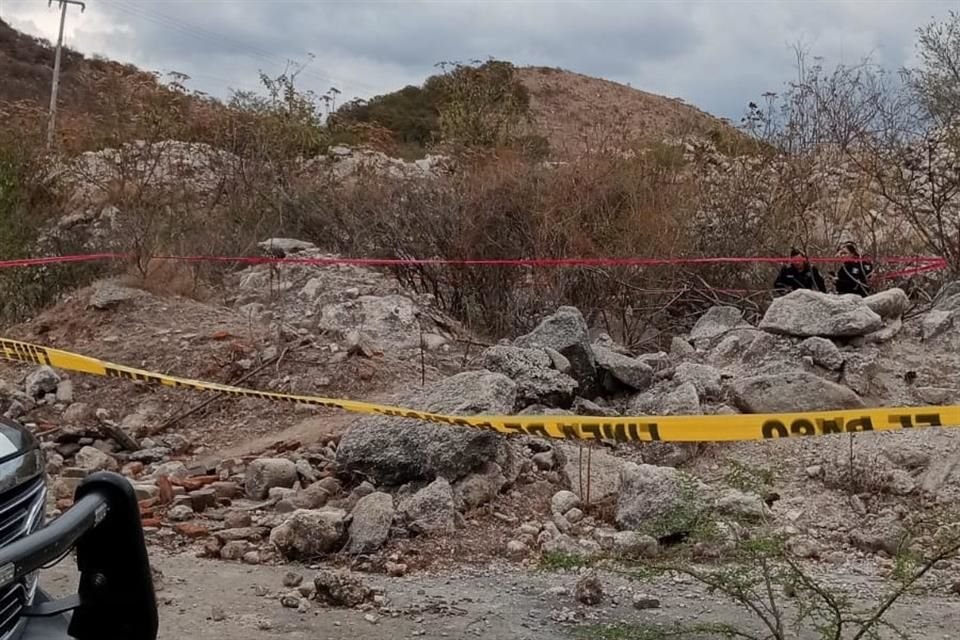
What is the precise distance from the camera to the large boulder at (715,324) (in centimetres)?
838

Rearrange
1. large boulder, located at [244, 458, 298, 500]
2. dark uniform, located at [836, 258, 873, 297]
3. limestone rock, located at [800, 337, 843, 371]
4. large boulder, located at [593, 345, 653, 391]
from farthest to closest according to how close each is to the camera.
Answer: dark uniform, located at [836, 258, 873, 297] < large boulder, located at [593, 345, 653, 391] < limestone rock, located at [800, 337, 843, 371] < large boulder, located at [244, 458, 298, 500]

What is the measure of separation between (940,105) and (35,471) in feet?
38.2

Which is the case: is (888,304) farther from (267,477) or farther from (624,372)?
(267,477)

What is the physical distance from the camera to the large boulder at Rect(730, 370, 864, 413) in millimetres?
6754

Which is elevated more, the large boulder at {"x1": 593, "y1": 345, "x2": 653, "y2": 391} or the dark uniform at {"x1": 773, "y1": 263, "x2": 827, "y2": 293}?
the dark uniform at {"x1": 773, "y1": 263, "x2": 827, "y2": 293}

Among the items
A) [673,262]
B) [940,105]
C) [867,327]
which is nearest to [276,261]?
[673,262]

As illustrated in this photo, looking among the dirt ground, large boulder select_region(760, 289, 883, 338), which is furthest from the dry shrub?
the dirt ground

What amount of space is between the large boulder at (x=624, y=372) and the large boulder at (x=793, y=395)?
790 millimetres

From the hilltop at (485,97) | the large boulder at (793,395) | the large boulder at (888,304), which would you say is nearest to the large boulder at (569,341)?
the large boulder at (793,395)

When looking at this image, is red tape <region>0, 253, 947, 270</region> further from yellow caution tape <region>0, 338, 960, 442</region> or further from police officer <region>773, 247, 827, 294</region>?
yellow caution tape <region>0, 338, 960, 442</region>

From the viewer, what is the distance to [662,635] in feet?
11.0

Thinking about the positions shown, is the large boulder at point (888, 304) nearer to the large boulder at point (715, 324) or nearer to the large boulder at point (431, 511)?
the large boulder at point (715, 324)

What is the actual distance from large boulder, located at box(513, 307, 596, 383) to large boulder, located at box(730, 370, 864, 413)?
3.53ft

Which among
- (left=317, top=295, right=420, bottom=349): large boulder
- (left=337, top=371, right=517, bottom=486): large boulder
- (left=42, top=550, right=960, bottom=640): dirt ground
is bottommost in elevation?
(left=42, top=550, right=960, bottom=640): dirt ground
